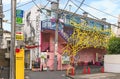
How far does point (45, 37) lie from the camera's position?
44.7 meters

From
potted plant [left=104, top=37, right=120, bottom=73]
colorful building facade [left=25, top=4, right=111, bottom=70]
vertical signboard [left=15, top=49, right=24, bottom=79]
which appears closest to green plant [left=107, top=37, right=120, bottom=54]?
potted plant [left=104, top=37, right=120, bottom=73]

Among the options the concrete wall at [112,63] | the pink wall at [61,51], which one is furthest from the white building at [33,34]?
the concrete wall at [112,63]

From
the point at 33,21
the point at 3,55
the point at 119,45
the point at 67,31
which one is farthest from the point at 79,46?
the point at 3,55

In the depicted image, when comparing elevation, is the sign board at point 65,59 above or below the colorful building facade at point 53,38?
below

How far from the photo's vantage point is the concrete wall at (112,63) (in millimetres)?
33438

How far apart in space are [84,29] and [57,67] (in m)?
6.94

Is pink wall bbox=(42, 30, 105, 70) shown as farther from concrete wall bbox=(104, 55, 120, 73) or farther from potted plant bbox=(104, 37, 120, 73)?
concrete wall bbox=(104, 55, 120, 73)

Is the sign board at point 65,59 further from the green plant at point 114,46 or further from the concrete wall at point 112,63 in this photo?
the concrete wall at point 112,63

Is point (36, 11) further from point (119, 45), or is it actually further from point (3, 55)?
point (3, 55)

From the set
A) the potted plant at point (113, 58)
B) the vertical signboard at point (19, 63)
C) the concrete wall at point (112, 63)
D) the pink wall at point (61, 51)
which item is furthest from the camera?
the pink wall at point (61, 51)

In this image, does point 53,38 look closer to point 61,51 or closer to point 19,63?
point 61,51

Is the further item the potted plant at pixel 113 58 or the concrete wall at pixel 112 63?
the potted plant at pixel 113 58

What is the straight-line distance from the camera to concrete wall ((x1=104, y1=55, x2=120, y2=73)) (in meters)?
33.4

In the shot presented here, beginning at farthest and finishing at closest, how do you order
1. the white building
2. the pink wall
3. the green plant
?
the white building < the pink wall < the green plant
